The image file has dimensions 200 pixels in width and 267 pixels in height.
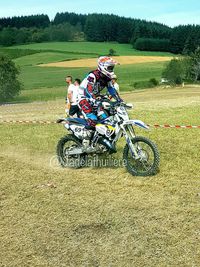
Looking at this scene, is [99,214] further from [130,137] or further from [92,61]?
[92,61]

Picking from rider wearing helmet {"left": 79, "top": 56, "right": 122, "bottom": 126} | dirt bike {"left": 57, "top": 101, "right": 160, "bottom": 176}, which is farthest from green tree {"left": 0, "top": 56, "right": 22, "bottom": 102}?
rider wearing helmet {"left": 79, "top": 56, "right": 122, "bottom": 126}

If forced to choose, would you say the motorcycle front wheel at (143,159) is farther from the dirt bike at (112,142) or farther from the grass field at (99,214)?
the grass field at (99,214)

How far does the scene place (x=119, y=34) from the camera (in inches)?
4843

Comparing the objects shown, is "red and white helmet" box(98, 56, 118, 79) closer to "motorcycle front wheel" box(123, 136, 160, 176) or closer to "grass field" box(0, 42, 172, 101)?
"motorcycle front wheel" box(123, 136, 160, 176)

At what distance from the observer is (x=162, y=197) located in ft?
23.6

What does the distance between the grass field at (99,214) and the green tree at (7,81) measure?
1481 inches

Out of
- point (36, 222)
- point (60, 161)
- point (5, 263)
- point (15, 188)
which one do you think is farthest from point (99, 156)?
point (5, 263)

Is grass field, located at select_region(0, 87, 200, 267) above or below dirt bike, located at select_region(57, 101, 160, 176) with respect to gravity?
below

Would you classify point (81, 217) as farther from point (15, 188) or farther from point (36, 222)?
point (15, 188)

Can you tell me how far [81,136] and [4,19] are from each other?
148 meters

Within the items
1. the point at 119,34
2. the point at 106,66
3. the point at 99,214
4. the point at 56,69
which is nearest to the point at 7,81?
the point at 56,69

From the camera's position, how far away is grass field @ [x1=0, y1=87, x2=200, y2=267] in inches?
207

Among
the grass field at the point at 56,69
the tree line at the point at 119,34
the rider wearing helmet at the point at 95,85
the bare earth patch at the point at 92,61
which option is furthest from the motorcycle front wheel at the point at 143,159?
the tree line at the point at 119,34

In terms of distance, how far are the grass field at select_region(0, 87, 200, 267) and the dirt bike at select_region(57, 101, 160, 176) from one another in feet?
1.04
